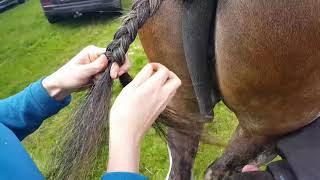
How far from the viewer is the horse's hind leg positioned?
73.6 inches

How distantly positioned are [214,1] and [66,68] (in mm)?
485

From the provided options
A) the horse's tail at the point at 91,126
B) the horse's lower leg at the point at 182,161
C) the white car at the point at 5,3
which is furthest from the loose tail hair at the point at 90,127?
the white car at the point at 5,3

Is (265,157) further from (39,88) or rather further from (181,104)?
(39,88)

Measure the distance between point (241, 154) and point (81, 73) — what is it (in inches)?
35.7

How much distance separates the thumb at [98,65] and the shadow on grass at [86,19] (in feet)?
18.8

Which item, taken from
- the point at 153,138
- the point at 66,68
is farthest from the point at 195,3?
the point at 153,138

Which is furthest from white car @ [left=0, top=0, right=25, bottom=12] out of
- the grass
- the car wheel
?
the car wheel

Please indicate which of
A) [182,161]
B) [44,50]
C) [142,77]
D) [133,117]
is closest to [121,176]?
[133,117]

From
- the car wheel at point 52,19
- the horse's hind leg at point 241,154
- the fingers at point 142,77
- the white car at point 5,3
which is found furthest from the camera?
the white car at point 5,3

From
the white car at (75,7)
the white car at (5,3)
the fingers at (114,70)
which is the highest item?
the fingers at (114,70)

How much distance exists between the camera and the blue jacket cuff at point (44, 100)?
1.36m

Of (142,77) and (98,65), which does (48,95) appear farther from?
(142,77)

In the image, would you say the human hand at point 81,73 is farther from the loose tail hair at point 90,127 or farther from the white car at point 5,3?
the white car at point 5,3

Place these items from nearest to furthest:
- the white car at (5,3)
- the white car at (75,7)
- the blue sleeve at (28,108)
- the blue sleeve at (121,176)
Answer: the blue sleeve at (121,176), the blue sleeve at (28,108), the white car at (75,7), the white car at (5,3)
